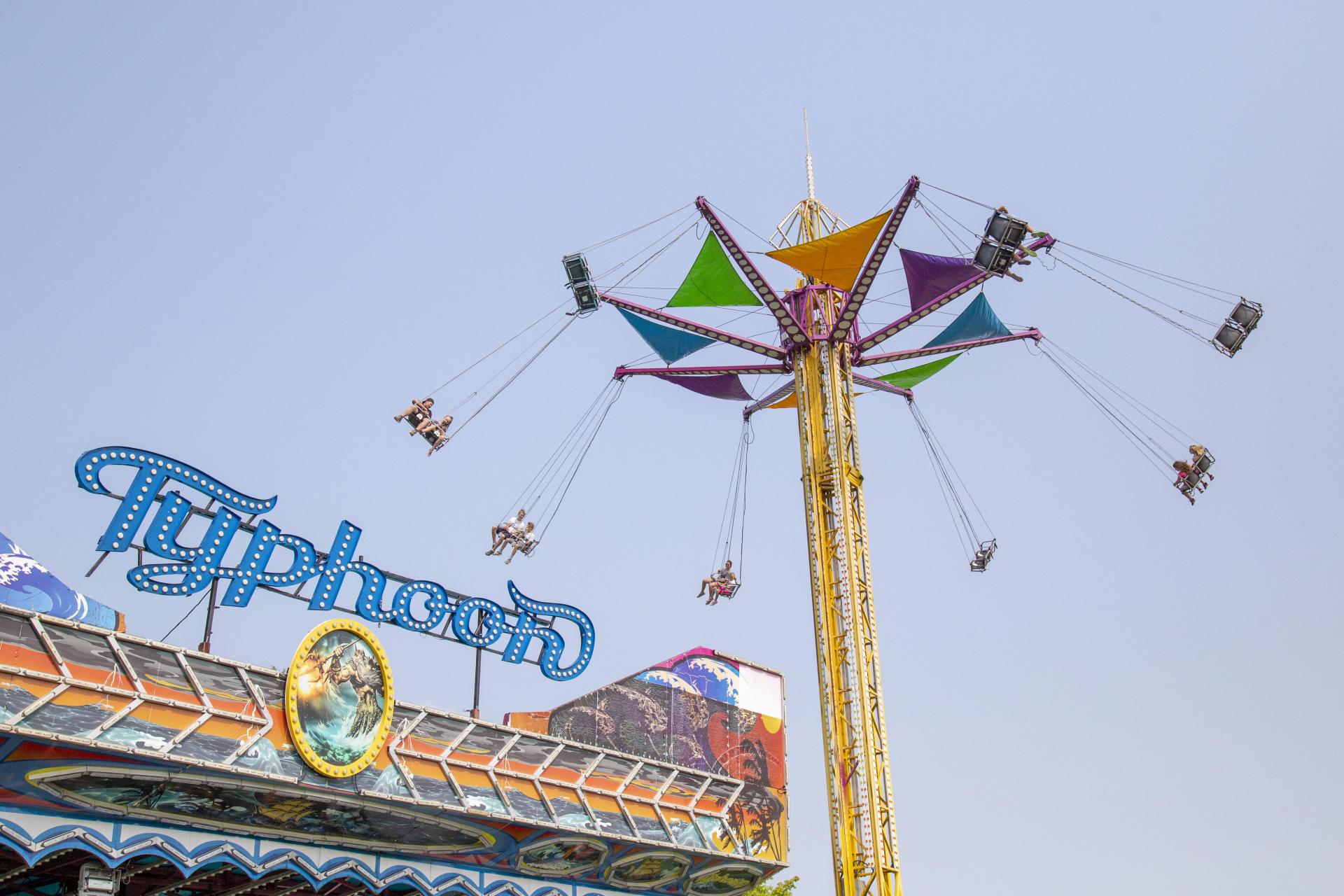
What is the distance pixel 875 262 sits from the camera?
2958 cm

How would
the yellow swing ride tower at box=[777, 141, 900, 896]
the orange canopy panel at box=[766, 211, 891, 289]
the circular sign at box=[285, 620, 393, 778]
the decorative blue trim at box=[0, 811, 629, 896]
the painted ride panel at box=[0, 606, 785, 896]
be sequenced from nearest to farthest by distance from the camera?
1. the painted ride panel at box=[0, 606, 785, 896]
2. the decorative blue trim at box=[0, 811, 629, 896]
3. the circular sign at box=[285, 620, 393, 778]
4. the yellow swing ride tower at box=[777, 141, 900, 896]
5. the orange canopy panel at box=[766, 211, 891, 289]

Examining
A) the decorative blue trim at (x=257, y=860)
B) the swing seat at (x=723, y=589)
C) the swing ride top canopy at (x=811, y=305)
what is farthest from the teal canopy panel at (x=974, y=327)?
the decorative blue trim at (x=257, y=860)

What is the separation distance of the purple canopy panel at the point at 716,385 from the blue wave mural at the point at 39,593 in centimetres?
1540

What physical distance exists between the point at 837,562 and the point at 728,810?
619cm

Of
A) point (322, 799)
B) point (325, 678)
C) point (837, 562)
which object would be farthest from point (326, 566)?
point (837, 562)

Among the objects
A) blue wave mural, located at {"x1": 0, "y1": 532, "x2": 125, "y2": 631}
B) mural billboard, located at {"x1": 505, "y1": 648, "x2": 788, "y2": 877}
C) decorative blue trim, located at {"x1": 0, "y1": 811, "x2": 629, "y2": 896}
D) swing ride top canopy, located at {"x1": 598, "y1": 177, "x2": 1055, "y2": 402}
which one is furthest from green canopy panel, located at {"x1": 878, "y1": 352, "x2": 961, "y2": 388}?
blue wave mural, located at {"x1": 0, "y1": 532, "x2": 125, "y2": 631}

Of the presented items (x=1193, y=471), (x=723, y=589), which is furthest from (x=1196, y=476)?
(x=723, y=589)

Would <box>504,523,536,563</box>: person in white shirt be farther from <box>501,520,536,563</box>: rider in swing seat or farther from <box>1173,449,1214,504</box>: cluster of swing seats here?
<box>1173,449,1214,504</box>: cluster of swing seats

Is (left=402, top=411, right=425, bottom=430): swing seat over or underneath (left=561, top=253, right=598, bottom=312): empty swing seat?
underneath

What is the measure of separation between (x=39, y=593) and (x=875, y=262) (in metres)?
17.5

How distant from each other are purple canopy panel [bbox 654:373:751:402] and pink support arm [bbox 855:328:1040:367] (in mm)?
3209

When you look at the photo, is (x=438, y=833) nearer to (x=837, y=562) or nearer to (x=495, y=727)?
(x=495, y=727)

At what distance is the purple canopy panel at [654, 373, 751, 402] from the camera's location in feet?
111

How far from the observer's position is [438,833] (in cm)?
2553
